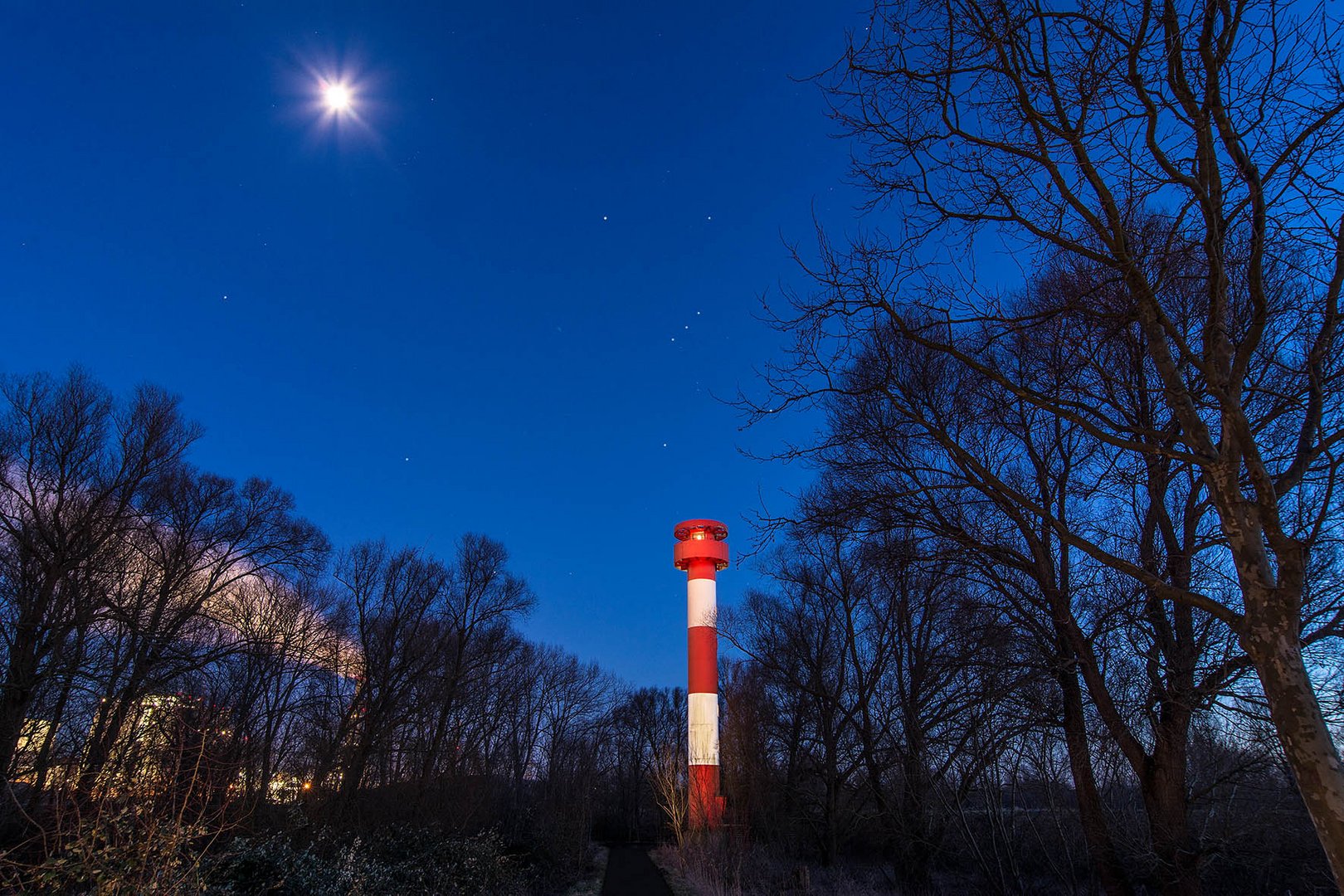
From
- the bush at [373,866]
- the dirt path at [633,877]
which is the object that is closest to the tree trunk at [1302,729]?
the bush at [373,866]

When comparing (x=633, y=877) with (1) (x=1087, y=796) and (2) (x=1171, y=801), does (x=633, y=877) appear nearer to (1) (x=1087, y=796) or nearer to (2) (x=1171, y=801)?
(1) (x=1087, y=796)

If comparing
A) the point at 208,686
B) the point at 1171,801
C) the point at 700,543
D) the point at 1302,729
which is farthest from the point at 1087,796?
the point at 700,543

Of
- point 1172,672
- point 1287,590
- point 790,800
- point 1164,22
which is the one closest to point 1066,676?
point 1172,672

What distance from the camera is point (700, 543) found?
35.2 metres

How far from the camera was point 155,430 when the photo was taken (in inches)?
727

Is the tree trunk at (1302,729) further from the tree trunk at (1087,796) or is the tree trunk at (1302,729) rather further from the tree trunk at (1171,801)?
the tree trunk at (1087,796)

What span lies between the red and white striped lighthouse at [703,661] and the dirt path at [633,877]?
96.9 inches

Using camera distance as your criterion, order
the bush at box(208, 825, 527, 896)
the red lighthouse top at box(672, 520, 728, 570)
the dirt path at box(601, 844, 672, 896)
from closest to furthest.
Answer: the bush at box(208, 825, 527, 896) < the dirt path at box(601, 844, 672, 896) < the red lighthouse top at box(672, 520, 728, 570)

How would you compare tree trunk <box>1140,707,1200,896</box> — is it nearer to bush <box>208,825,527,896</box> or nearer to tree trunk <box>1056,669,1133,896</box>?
tree trunk <box>1056,669,1133,896</box>

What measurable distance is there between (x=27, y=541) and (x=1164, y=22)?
20490 millimetres

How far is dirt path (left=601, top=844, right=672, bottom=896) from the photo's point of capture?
2019cm

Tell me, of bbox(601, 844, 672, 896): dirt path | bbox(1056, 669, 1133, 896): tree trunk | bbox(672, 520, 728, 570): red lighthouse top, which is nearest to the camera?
bbox(1056, 669, 1133, 896): tree trunk

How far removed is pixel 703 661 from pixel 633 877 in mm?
9355

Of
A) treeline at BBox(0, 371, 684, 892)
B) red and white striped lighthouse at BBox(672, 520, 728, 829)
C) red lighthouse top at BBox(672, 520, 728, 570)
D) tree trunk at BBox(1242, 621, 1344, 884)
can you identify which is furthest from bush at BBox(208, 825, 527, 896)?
red lighthouse top at BBox(672, 520, 728, 570)
